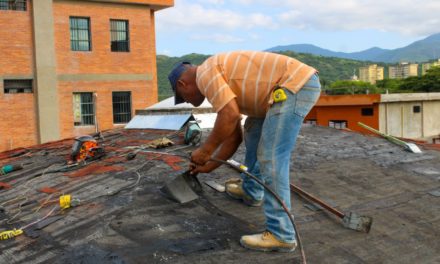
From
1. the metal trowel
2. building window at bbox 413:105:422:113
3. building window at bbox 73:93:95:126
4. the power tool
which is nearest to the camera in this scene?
the metal trowel

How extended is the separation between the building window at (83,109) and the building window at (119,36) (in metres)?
2.49

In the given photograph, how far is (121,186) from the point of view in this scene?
3.89 metres

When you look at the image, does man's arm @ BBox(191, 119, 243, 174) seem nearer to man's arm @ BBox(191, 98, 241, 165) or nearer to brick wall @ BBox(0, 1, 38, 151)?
man's arm @ BBox(191, 98, 241, 165)

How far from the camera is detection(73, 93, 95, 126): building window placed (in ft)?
61.6

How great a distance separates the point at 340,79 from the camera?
85.9 meters

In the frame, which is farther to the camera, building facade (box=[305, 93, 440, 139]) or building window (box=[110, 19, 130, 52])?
building facade (box=[305, 93, 440, 139])

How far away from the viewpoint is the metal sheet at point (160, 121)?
6906 mm

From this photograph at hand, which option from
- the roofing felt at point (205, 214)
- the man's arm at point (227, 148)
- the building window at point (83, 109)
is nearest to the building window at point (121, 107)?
the building window at point (83, 109)

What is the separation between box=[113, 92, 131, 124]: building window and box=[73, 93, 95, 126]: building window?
3.38 feet

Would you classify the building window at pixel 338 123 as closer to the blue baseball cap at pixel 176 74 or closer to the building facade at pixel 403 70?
the blue baseball cap at pixel 176 74

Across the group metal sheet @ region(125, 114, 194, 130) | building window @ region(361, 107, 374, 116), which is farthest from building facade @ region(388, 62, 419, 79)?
metal sheet @ region(125, 114, 194, 130)

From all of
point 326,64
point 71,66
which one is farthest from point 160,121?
point 326,64

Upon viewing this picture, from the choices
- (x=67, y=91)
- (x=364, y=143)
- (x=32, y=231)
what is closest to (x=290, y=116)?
(x=32, y=231)

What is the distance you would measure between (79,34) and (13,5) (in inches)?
107
